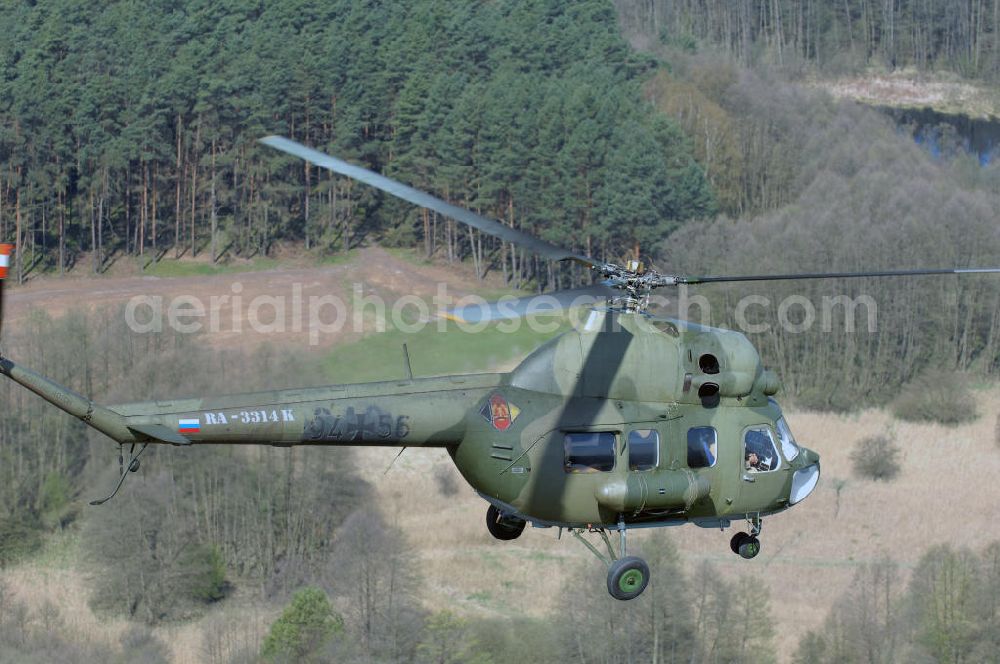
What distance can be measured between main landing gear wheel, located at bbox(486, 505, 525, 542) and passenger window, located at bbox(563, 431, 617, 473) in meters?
1.88

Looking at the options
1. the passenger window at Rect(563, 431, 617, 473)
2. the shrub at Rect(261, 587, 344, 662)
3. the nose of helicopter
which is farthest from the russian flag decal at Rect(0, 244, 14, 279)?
the shrub at Rect(261, 587, 344, 662)

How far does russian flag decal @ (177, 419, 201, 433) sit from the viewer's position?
66.3 feet

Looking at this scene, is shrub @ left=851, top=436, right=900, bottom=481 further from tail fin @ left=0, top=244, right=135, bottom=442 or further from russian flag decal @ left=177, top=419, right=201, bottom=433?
tail fin @ left=0, top=244, right=135, bottom=442

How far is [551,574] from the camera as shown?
203ft

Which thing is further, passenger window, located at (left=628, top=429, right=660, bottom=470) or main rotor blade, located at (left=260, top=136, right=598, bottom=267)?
passenger window, located at (left=628, top=429, right=660, bottom=470)

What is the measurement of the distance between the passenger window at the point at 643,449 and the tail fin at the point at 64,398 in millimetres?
6936

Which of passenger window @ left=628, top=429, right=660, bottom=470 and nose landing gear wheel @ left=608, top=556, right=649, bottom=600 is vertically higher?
passenger window @ left=628, top=429, right=660, bottom=470

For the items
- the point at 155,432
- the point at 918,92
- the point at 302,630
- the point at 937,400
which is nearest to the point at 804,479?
the point at 155,432

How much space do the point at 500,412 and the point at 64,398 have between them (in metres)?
6.00

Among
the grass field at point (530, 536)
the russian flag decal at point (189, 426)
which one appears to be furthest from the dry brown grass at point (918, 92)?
the russian flag decal at point (189, 426)

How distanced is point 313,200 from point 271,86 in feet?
25.8

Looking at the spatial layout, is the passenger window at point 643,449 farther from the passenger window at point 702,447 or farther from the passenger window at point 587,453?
the passenger window at point 702,447

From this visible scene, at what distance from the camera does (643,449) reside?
21.0 meters

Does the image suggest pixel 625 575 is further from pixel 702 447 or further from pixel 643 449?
pixel 702 447
